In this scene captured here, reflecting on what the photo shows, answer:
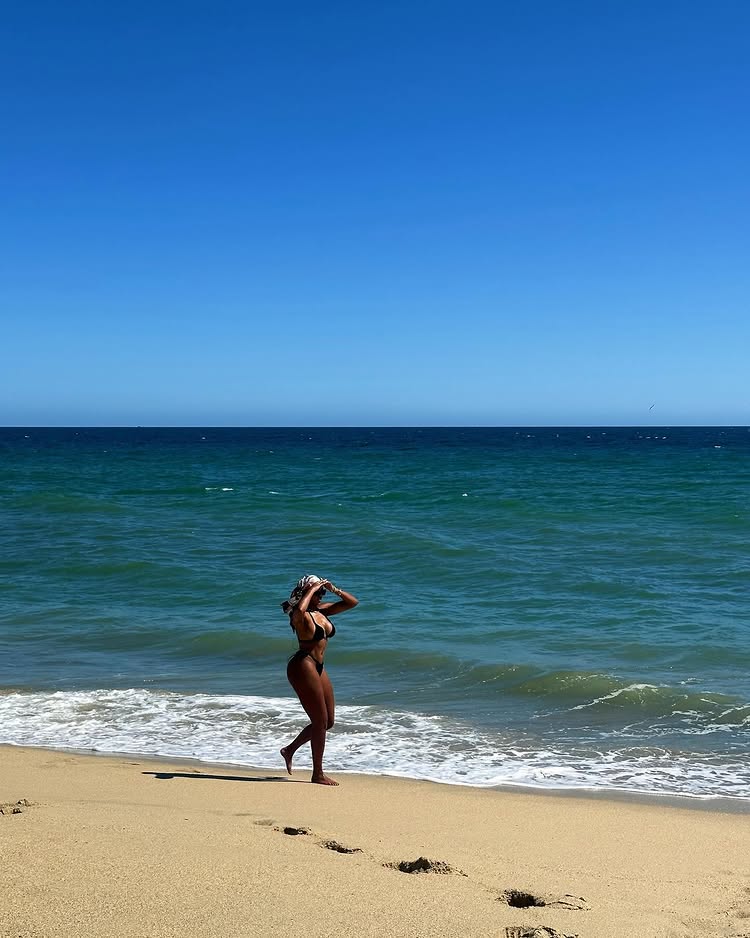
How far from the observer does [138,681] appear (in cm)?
983

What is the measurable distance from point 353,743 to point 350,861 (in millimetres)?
3367

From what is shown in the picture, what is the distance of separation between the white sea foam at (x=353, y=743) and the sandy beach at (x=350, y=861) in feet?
1.83

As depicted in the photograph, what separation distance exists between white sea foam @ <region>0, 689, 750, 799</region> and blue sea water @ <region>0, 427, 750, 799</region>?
29 millimetres

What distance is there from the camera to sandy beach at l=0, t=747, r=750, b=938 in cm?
373

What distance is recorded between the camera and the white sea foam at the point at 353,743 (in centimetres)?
691

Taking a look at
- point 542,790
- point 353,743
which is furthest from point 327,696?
point 542,790

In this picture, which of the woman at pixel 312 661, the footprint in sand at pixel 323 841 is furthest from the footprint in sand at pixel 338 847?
the woman at pixel 312 661

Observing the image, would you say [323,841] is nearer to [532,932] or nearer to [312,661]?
[532,932]

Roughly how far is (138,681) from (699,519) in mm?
17211

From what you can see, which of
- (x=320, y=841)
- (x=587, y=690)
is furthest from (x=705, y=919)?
(x=587, y=690)

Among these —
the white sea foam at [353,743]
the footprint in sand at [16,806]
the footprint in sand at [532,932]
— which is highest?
the footprint in sand at [532,932]

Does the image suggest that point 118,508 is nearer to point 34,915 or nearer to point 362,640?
point 362,640

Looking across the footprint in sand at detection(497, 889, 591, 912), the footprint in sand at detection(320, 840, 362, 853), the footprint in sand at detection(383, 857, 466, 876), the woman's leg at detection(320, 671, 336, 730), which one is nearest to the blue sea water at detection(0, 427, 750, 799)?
the woman's leg at detection(320, 671, 336, 730)

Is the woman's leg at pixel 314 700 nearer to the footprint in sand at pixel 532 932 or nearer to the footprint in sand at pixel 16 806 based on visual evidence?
the footprint in sand at pixel 16 806
